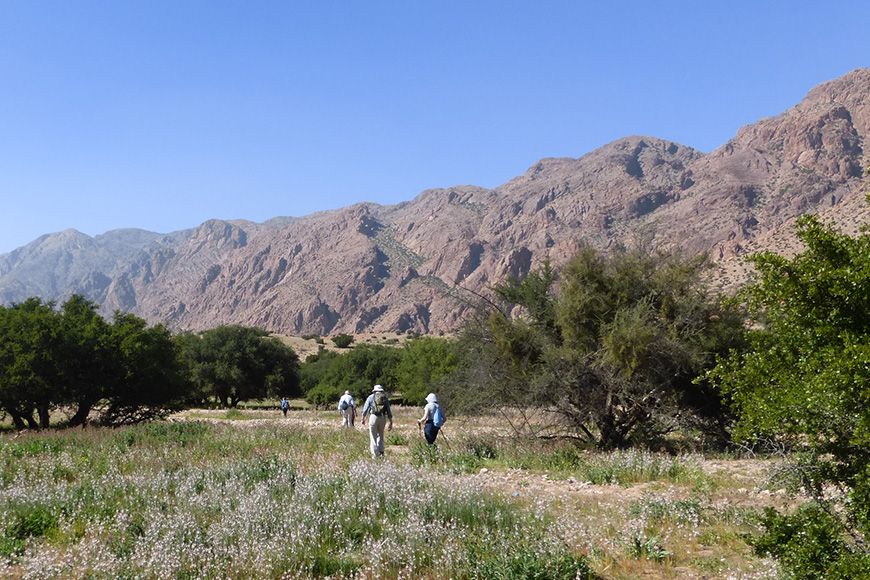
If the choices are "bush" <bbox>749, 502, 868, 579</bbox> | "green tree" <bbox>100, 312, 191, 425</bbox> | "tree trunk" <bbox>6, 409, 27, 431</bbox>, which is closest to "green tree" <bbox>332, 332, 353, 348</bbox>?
"green tree" <bbox>100, 312, 191, 425</bbox>

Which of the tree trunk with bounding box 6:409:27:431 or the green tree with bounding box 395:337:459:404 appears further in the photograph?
the green tree with bounding box 395:337:459:404

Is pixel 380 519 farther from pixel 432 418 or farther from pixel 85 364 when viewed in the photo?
pixel 85 364

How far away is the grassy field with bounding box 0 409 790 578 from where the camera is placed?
5.92m

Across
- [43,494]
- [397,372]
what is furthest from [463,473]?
[397,372]

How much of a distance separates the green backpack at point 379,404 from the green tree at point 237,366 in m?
41.6

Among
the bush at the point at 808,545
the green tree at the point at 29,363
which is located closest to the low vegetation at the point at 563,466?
the bush at the point at 808,545

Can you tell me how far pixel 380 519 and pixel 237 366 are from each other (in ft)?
161

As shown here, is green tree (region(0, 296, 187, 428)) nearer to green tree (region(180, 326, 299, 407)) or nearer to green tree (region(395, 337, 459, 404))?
green tree (region(395, 337, 459, 404))

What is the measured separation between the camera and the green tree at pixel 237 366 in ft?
170

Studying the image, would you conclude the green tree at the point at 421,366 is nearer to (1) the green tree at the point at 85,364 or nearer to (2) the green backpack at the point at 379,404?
(1) the green tree at the point at 85,364

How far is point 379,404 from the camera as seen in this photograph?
12.9m

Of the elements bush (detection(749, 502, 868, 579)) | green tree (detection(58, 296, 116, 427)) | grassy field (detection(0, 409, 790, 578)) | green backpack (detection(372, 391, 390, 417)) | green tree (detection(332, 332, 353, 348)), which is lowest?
grassy field (detection(0, 409, 790, 578))

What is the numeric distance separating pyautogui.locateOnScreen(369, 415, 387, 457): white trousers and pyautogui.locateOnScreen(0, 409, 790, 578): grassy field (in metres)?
1.20

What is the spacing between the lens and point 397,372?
48.5 metres
